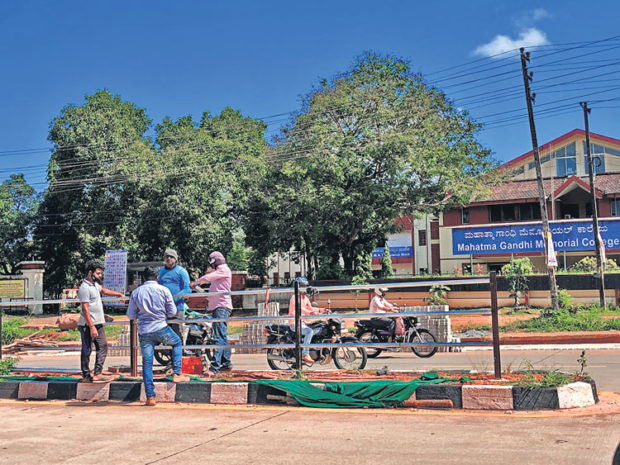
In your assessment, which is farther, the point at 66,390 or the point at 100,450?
the point at 66,390

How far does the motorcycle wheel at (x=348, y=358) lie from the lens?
11.9 metres

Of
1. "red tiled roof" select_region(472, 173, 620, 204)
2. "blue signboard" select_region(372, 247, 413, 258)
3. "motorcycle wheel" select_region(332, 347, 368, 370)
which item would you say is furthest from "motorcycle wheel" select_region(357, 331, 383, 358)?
"blue signboard" select_region(372, 247, 413, 258)

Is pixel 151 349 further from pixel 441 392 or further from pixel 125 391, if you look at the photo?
pixel 441 392

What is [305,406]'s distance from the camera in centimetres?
741

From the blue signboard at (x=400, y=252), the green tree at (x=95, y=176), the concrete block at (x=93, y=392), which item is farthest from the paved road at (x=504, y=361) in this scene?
the blue signboard at (x=400, y=252)

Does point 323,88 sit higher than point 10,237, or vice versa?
point 323,88

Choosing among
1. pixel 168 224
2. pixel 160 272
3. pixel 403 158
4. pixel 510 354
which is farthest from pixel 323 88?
pixel 160 272

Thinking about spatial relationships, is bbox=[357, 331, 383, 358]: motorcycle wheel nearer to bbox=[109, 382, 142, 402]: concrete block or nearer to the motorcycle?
the motorcycle

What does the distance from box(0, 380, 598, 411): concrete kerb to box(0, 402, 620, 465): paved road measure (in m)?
0.29

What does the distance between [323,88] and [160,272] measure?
28870 mm

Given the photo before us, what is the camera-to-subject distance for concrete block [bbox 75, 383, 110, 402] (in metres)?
8.50

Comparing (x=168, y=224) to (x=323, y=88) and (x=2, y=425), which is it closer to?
(x=323, y=88)

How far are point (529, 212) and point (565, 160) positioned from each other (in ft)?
27.2

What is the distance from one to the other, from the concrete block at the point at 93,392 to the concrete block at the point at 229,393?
154 cm
